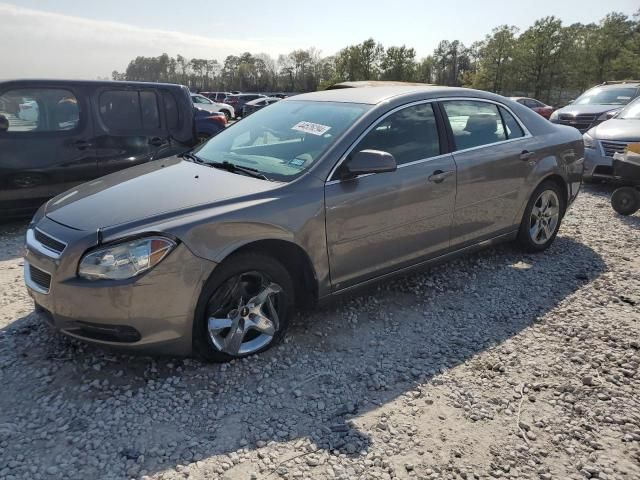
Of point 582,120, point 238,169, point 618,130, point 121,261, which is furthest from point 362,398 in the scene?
point 582,120

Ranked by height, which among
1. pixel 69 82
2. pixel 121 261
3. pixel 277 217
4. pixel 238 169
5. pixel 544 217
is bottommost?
pixel 544 217

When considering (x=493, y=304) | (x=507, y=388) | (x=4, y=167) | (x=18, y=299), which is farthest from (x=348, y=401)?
(x=4, y=167)

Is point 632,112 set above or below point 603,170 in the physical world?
above

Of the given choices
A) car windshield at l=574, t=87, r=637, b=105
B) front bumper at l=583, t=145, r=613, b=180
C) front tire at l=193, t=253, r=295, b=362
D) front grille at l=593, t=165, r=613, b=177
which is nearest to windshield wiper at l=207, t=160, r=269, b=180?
front tire at l=193, t=253, r=295, b=362

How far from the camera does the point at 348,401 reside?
9.36 feet

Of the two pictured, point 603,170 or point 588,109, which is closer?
point 603,170

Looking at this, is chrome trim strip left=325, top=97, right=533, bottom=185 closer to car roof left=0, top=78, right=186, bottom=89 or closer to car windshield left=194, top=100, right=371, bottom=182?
car windshield left=194, top=100, right=371, bottom=182

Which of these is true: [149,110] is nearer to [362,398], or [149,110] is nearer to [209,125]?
[209,125]

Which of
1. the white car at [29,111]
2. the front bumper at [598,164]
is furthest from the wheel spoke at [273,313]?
the front bumper at [598,164]

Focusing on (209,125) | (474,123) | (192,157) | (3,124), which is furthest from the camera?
(209,125)

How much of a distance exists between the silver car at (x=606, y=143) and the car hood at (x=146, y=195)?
6.38 m

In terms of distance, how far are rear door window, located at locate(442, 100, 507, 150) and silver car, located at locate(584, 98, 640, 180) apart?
3.86m

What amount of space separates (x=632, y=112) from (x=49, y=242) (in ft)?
30.3

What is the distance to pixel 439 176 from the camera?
12.8 ft
